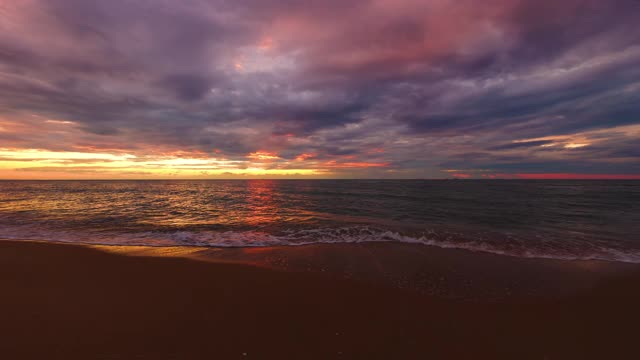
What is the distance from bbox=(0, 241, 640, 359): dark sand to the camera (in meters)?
4.43

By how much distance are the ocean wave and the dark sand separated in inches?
71.3

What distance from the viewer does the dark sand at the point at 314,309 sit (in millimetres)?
4430

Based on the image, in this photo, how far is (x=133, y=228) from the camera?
1541 centimetres

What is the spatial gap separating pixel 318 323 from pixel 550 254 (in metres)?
11.6

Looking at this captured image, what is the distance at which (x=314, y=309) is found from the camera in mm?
5719

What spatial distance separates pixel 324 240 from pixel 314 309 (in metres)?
7.14

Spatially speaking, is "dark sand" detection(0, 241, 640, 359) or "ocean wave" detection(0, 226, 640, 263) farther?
"ocean wave" detection(0, 226, 640, 263)

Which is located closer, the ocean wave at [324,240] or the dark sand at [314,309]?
the dark sand at [314,309]

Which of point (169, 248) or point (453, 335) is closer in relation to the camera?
point (453, 335)

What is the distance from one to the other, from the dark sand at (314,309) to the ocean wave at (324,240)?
1.81 metres

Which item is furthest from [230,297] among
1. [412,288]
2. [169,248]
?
[169,248]

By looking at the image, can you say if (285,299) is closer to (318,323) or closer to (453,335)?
(318,323)

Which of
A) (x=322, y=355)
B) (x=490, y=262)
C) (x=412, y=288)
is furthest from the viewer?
(x=490, y=262)

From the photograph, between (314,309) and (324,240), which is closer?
(314,309)
